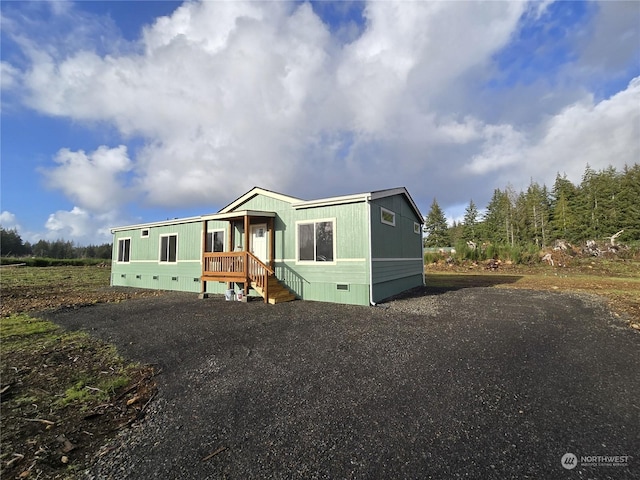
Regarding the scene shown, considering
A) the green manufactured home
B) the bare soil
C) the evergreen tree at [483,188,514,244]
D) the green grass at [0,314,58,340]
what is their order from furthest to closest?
the evergreen tree at [483,188,514,244]
the green manufactured home
the green grass at [0,314,58,340]
the bare soil

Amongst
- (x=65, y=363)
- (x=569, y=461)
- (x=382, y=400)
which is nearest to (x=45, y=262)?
(x=65, y=363)

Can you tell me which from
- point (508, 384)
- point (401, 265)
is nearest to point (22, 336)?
point (508, 384)

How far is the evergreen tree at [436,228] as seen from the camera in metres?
46.2

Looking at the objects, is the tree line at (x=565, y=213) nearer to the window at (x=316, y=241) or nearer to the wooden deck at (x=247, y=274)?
the window at (x=316, y=241)

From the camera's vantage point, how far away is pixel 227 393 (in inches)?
128

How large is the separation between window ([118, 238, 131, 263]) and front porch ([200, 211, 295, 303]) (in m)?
6.51

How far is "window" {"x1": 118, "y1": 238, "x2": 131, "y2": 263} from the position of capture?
15.0 m

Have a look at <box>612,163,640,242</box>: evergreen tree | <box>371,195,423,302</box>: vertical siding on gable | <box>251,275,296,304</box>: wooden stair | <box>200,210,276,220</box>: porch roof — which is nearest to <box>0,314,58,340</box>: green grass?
<box>251,275,296,304</box>: wooden stair

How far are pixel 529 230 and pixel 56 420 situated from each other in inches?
1784

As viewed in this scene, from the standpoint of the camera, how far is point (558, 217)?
34.3m

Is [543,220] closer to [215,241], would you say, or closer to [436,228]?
[436,228]

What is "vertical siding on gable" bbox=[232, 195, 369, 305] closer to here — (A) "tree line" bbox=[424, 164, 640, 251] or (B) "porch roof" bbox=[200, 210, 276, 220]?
(B) "porch roof" bbox=[200, 210, 276, 220]

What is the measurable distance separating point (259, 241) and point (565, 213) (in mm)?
39221

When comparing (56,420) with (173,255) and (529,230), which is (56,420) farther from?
(529,230)
